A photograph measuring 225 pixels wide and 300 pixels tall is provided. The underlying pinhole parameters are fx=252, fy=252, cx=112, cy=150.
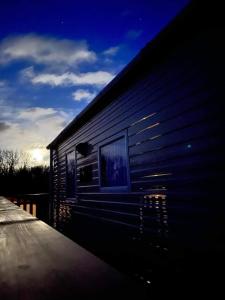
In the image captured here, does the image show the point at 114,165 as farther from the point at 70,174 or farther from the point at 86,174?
the point at 70,174

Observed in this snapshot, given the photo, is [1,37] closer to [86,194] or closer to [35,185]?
[86,194]

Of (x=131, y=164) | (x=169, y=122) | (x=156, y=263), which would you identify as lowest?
(x=156, y=263)

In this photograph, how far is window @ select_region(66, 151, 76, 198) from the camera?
32.9ft

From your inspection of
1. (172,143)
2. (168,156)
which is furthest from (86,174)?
(172,143)

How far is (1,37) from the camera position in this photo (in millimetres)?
7980

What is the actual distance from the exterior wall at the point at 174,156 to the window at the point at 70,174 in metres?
3.83

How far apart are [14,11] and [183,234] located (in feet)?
23.1

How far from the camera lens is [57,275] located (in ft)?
2.48

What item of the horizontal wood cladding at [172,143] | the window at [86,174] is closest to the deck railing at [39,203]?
the window at [86,174]

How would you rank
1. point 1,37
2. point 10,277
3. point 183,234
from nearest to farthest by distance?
point 10,277 < point 183,234 < point 1,37

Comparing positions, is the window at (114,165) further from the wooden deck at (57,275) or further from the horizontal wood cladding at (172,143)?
the wooden deck at (57,275)

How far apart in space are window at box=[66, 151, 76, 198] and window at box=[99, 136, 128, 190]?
3139 mm

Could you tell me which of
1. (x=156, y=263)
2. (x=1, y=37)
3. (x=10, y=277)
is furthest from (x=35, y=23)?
(x=10, y=277)

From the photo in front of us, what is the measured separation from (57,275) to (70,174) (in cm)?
982
